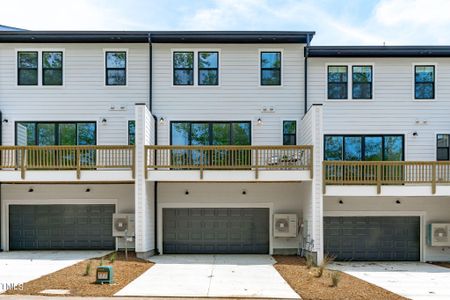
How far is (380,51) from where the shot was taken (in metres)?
15.4

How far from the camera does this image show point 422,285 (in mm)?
10492

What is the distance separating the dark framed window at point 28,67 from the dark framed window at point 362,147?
40.9 ft

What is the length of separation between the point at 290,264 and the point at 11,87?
13.1 meters

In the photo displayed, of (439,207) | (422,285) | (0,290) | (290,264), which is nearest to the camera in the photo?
(0,290)

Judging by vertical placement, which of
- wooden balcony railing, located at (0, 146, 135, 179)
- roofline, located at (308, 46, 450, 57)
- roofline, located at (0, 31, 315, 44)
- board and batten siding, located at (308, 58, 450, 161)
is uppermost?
roofline, located at (0, 31, 315, 44)

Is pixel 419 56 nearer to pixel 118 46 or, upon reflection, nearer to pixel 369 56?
pixel 369 56

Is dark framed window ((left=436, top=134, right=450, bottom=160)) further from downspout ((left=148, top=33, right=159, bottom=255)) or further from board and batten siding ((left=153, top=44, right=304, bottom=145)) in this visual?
downspout ((left=148, top=33, right=159, bottom=255))

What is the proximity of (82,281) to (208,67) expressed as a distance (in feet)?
31.5

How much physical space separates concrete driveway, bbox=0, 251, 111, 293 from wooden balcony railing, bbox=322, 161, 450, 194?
9.41m

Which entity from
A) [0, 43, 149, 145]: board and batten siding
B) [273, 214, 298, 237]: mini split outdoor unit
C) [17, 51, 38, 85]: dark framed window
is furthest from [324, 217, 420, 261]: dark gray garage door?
[17, 51, 38, 85]: dark framed window

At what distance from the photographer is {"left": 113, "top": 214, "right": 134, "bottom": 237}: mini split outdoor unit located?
14.4m

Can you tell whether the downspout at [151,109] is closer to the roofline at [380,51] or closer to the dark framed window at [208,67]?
the dark framed window at [208,67]

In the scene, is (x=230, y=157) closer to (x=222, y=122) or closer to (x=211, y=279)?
(x=222, y=122)

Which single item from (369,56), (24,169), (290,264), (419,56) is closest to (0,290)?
(24,169)
